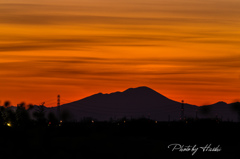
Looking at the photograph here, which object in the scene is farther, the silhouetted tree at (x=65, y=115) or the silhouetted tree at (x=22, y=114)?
the silhouetted tree at (x=65, y=115)

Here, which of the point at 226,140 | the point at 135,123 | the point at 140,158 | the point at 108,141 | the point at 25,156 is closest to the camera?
the point at 25,156

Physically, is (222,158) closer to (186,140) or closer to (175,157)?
(175,157)

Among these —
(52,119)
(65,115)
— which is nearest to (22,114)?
(52,119)

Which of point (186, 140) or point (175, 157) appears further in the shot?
point (186, 140)

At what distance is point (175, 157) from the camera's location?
188 feet

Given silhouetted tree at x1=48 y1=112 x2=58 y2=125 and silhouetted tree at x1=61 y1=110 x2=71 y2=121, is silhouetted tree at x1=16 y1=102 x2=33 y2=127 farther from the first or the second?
silhouetted tree at x1=61 y1=110 x2=71 y2=121

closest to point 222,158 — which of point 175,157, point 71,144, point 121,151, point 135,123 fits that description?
point 175,157

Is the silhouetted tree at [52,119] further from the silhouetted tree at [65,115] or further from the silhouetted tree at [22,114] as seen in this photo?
the silhouetted tree at [65,115]

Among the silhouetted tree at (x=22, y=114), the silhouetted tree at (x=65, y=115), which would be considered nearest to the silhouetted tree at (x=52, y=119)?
the silhouetted tree at (x=22, y=114)

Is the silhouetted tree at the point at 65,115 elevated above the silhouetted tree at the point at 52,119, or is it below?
above

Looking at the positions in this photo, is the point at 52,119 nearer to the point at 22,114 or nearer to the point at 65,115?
the point at 22,114

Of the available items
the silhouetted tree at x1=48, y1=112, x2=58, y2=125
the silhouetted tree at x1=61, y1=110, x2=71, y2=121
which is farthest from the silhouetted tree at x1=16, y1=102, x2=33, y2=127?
the silhouetted tree at x1=61, y1=110, x2=71, y2=121

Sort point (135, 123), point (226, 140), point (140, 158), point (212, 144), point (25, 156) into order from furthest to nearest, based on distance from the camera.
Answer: point (135, 123) → point (226, 140) → point (212, 144) → point (140, 158) → point (25, 156)

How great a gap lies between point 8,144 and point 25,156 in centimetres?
347
